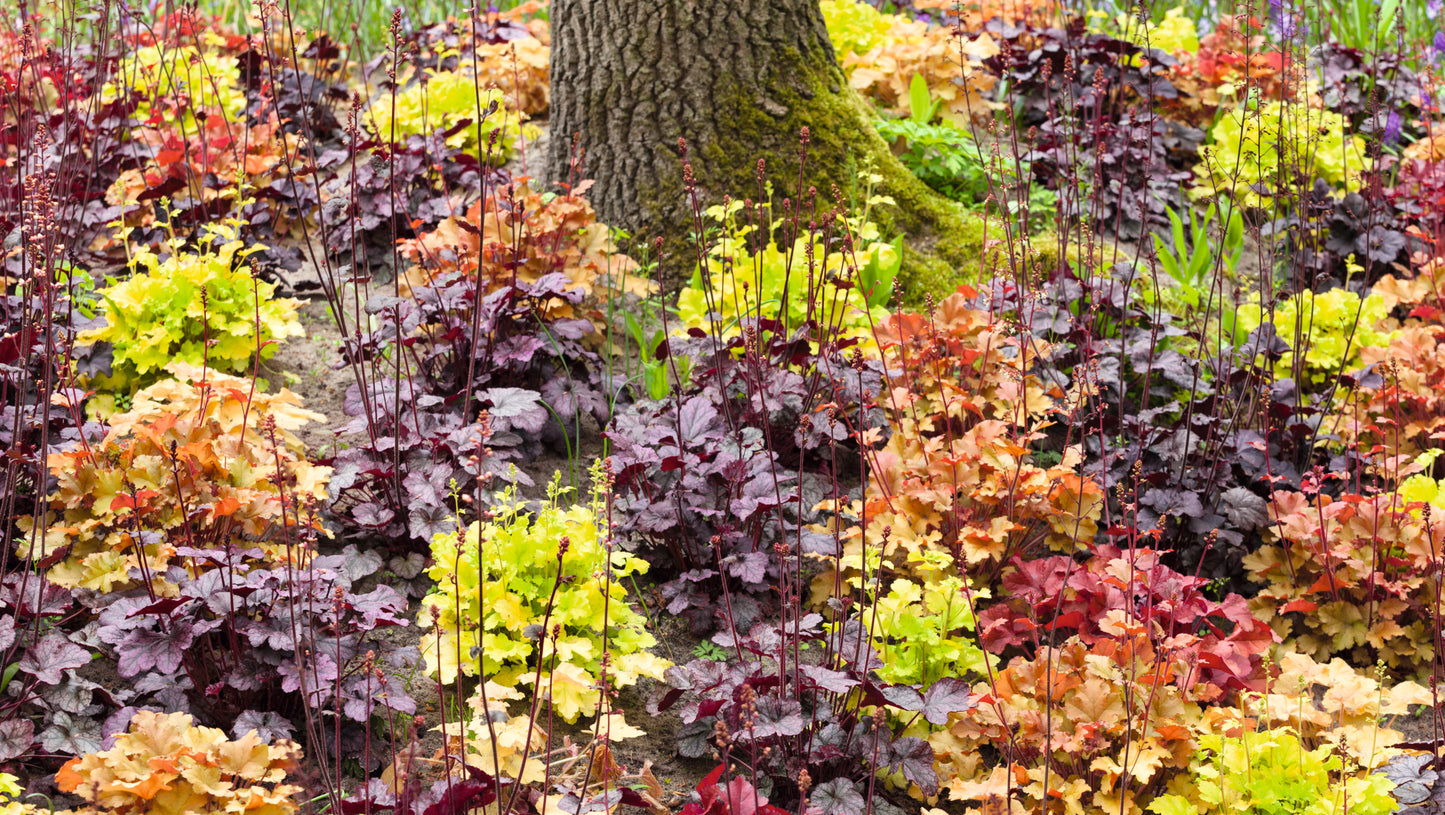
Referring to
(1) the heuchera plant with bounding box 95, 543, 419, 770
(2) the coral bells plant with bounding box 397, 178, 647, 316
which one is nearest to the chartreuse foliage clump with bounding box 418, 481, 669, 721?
(1) the heuchera plant with bounding box 95, 543, 419, 770

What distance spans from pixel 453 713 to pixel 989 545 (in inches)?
52.0

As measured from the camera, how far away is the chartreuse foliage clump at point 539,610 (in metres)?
2.39

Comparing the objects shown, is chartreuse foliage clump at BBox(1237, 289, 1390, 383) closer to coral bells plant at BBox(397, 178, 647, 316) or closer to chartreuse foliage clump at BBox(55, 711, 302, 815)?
coral bells plant at BBox(397, 178, 647, 316)

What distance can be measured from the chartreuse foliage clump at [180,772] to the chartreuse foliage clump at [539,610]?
1.49 feet

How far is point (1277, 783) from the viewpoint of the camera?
2.10 meters

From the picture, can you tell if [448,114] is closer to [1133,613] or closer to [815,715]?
[815,715]

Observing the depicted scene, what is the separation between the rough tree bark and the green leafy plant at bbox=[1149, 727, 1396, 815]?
233cm

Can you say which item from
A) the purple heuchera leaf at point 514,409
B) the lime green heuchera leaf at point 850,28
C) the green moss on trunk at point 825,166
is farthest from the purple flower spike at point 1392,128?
the purple heuchera leaf at point 514,409

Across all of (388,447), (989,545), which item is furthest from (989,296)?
(388,447)

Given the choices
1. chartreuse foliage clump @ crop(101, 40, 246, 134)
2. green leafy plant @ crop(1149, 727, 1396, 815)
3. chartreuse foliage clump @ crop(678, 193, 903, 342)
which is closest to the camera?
green leafy plant @ crop(1149, 727, 1396, 815)

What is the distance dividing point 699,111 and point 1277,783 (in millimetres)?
2974

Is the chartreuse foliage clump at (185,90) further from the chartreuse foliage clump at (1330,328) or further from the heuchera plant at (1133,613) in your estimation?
the chartreuse foliage clump at (1330,328)

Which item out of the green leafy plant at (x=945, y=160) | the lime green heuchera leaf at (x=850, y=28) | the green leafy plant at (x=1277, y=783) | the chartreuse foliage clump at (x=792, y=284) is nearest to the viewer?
the green leafy plant at (x=1277, y=783)

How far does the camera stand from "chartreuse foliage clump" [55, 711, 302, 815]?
1.87m
